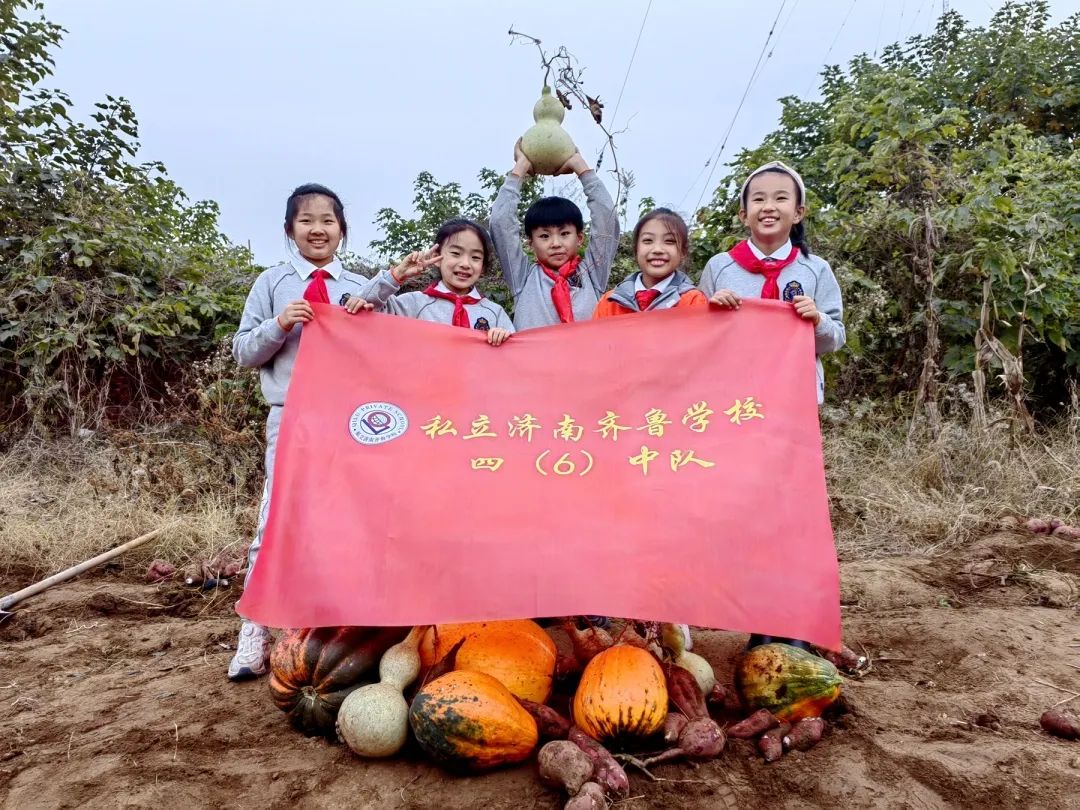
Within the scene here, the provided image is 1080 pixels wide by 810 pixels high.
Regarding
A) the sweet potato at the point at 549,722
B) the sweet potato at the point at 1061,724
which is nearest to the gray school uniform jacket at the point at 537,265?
the sweet potato at the point at 549,722

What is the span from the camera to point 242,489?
599 centimetres

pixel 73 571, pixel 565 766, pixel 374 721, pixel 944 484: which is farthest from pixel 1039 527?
pixel 73 571

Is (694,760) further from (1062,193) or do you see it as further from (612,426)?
(1062,193)

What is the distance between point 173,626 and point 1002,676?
388 centimetres

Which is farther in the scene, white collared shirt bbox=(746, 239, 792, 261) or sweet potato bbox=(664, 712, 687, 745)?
white collared shirt bbox=(746, 239, 792, 261)

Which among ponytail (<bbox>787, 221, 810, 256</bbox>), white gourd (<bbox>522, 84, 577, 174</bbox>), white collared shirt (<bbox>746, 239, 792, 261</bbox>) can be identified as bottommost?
white collared shirt (<bbox>746, 239, 792, 261</bbox>)

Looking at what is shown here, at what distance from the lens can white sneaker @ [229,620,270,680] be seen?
9.96 ft

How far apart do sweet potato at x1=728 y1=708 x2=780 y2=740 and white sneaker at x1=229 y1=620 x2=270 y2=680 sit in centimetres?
186

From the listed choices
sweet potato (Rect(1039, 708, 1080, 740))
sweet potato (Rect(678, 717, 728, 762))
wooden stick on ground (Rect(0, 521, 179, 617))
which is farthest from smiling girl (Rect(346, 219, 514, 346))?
wooden stick on ground (Rect(0, 521, 179, 617))

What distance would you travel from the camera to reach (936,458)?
212 inches

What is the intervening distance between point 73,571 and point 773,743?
4.30 meters

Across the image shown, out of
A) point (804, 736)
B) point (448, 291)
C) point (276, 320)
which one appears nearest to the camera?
point (804, 736)

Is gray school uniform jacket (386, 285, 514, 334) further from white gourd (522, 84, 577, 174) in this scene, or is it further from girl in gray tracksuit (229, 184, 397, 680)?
white gourd (522, 84, 577, 174)

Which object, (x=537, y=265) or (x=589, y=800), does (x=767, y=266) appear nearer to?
(x=537, y=265)
